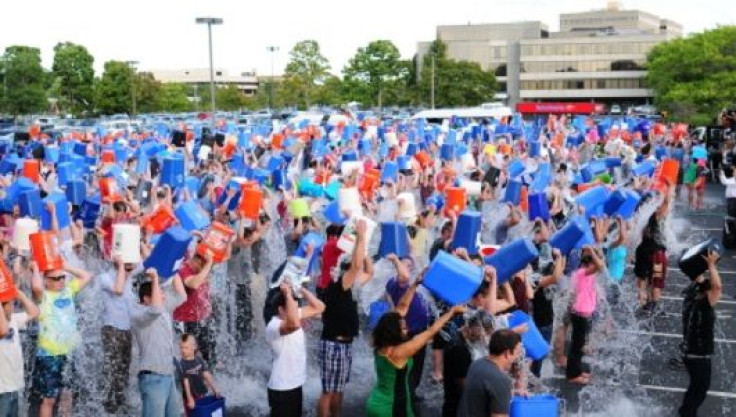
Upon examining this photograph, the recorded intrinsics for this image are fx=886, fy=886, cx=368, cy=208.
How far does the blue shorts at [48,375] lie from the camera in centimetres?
673

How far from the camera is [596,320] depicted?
33.0 ft

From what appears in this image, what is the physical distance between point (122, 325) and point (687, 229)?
13.1 m

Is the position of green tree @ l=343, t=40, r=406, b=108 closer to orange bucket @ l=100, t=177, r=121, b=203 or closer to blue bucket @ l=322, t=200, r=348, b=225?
orange bucket @ l=100, t=177, r=121, b=203

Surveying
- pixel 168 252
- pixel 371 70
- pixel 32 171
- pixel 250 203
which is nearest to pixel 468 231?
pixel 168 252

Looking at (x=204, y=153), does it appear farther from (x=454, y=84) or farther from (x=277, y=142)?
(x=454, y=84)

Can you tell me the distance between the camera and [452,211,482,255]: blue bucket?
24.4ft

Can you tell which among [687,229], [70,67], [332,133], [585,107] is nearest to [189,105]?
[70,67]

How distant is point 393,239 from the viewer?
288 inches

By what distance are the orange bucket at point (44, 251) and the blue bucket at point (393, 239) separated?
2563mm

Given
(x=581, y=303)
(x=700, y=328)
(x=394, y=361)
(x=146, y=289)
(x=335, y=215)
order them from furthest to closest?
(x=335, y=215) < (x=581, y=303) < (x=700, y=328) < (x=146, y=289) < (x=394, y=361)

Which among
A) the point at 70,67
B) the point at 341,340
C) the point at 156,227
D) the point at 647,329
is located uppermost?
the point at 70,67

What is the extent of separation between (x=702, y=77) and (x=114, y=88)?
4333 centimetres

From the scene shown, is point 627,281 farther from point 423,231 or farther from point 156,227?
point 156,227

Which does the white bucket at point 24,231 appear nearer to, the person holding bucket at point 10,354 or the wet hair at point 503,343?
the person holding bucket at point 10,354
